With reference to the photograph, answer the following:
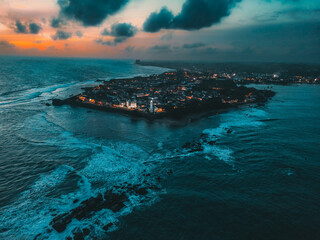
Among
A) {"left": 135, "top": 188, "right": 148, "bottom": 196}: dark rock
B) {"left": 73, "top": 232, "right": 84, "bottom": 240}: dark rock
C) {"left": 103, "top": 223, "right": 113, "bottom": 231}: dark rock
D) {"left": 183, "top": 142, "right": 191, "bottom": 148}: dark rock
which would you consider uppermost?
{"left": 183, "top": 142, "right": 191, "bottom": 148}: dark rock

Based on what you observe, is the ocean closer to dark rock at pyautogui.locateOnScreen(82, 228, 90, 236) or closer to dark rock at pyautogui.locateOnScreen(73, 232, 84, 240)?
dark rock at pyautogui.locateOnScreen(82, 228, 90, 236)

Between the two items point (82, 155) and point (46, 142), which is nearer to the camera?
point (82, 155)

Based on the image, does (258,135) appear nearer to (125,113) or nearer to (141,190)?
(141,190)

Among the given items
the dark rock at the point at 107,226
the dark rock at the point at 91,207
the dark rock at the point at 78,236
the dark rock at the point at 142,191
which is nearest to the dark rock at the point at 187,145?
the dark rock at the point at 142,191

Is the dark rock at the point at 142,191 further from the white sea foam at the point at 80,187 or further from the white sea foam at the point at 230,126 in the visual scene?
the white sea foam at the point at 230,126

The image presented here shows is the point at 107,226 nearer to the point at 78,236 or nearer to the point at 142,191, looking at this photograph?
the point at 78,236

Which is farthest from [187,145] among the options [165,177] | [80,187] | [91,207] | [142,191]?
[91,207]

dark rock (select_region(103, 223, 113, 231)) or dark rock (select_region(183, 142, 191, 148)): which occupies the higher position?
dark rock (select_region(183, 142, 191, 148))

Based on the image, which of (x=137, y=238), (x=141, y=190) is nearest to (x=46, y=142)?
(x=141, y=190)

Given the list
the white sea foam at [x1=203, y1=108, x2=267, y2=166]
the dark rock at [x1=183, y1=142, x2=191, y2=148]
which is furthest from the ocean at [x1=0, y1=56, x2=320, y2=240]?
the dark rock at [x1=183, y1=142, x2=191, y2=148]
